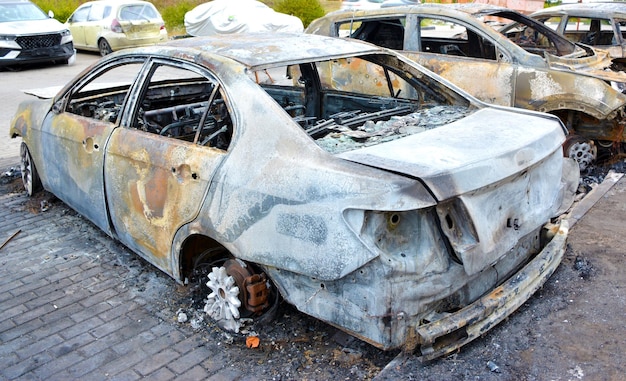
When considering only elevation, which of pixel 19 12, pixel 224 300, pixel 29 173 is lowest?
pixel 224 300

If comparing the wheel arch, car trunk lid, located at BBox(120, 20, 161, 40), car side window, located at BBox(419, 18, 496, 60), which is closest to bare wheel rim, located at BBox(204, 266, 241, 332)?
the wheel arch

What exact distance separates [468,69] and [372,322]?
14.4ft

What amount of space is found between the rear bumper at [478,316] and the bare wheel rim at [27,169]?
4237 millimetres

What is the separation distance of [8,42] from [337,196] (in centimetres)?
1405

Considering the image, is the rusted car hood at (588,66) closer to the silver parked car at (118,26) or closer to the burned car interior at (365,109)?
the burned car interior at (365,109)

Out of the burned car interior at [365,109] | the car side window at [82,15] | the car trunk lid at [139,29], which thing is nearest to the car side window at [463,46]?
the burned car interior at [365,109]

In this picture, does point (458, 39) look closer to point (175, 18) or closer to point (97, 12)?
point (97, 12)

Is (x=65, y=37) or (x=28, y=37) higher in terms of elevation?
(x=28, y=37)

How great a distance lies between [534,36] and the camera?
8.04m

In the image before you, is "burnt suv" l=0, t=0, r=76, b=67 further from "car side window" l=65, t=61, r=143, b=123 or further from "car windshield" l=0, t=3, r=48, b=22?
"car side window" l=65, t=61, r=143, b=123

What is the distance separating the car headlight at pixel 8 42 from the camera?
14109 mm

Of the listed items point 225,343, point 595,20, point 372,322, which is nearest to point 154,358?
point 225,343

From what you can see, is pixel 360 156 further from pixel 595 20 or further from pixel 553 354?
pixel 595 20

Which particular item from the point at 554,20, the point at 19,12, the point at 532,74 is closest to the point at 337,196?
the point at 532,74
